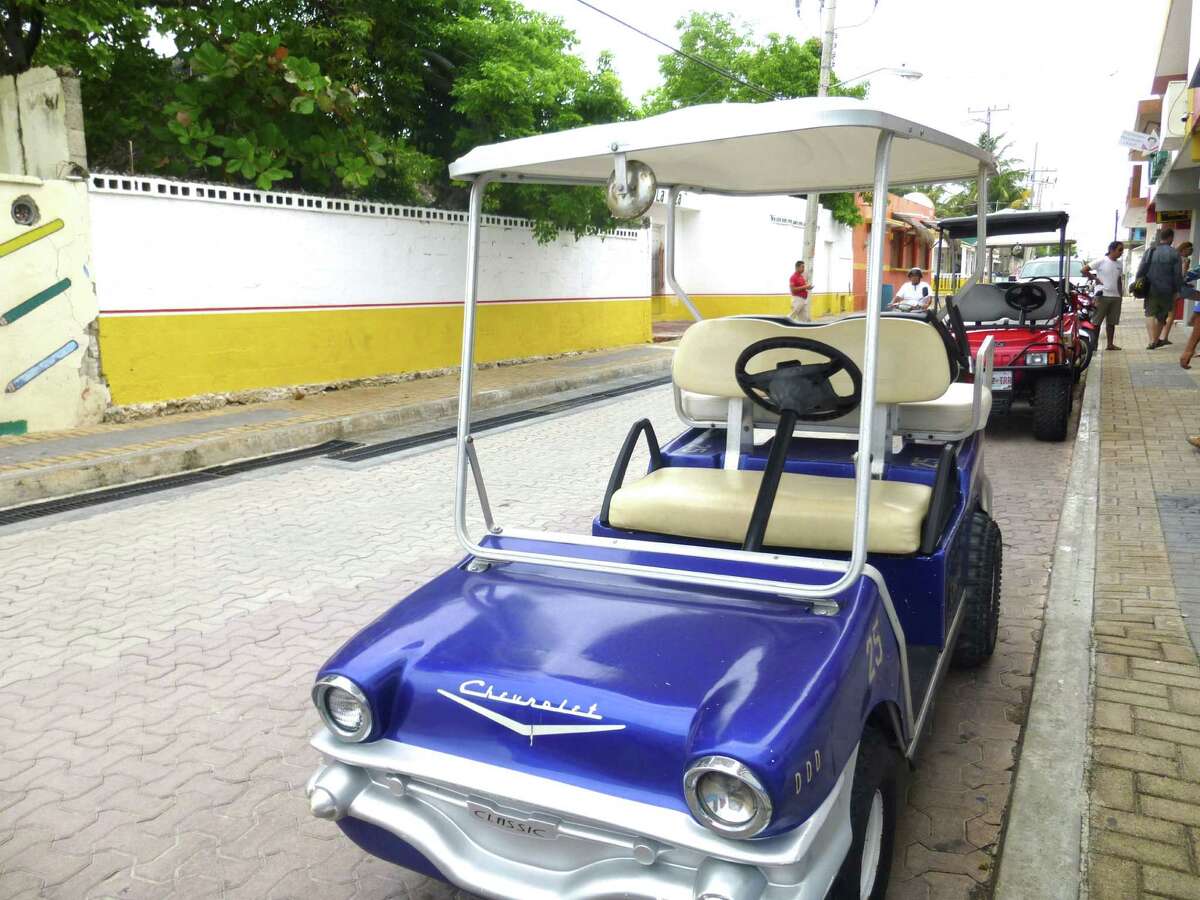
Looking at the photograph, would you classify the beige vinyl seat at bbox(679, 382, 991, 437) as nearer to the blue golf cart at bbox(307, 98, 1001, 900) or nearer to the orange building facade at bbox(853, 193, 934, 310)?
the blue golf cart at bbox(307, 98, 1001, 900)

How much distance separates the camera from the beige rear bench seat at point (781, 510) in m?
2.90

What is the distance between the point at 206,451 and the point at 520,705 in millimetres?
6875

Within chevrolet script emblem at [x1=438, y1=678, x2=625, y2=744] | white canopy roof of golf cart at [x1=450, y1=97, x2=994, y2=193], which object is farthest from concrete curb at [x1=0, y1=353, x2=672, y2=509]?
chevrolet script emblem at [x1=438, y1=678, x2=625, y2=744]

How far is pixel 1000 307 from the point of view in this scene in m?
9.62

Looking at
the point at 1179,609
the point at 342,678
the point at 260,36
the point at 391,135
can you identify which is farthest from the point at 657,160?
the point at 391,135

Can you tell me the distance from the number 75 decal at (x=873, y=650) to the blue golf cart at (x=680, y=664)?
22 millimetres

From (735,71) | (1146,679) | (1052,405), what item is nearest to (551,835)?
(1146,679)

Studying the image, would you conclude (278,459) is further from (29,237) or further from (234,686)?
(234,686)

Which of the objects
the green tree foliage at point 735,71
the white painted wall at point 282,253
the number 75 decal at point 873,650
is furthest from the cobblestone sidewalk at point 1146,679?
the green tree foliage at point 735,71

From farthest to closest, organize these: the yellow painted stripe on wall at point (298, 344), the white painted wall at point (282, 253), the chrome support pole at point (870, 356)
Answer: the yellow painted stripe on wall at point (298, 344) → the white painted wall at point (282, 253) → the chrome support pole at point (870, 356)

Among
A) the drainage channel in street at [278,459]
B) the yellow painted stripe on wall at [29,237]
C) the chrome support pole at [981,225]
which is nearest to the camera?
the chrome support pole at [981,225]

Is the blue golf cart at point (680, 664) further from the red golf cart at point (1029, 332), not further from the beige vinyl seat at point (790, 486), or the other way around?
the red golf cart at point (1029, 332)

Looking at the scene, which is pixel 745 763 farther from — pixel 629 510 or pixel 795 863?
pixel 629 510

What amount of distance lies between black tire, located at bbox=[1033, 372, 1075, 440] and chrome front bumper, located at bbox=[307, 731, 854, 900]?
722 centimetres
